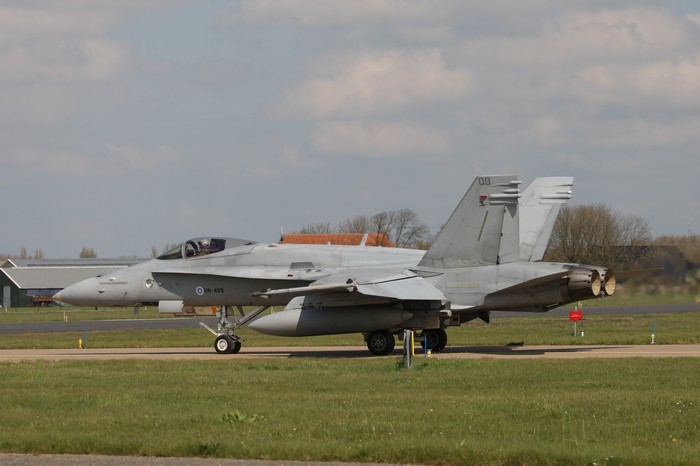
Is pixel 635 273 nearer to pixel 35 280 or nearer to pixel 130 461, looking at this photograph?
pixel 130 461

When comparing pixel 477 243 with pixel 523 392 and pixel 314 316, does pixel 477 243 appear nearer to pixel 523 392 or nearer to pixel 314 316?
pixel 314 316

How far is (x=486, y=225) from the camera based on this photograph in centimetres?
2494

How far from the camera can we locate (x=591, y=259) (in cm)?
4184

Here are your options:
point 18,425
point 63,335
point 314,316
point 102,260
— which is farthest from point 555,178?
point 102,260

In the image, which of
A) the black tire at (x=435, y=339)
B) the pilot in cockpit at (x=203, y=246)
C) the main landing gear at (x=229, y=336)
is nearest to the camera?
the black tire at (x=435, y=339)

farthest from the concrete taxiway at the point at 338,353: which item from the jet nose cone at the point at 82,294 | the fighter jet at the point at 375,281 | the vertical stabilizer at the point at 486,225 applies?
the vertical stabilizer at the point at 486,225

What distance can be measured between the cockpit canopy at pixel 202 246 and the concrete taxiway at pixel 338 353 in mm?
2736

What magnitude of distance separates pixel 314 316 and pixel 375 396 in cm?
996

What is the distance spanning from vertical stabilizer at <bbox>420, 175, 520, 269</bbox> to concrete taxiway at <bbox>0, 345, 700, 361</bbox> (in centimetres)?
244

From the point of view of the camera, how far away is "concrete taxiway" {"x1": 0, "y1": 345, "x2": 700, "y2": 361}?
24.3 meters

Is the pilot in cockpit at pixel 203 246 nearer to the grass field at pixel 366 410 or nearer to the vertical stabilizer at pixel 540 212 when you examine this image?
the grass field at pixel 366 410

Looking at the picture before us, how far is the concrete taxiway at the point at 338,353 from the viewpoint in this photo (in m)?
24.3

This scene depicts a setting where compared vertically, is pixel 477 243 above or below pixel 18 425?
above

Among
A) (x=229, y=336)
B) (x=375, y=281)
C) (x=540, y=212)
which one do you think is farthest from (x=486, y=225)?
(x=229, y=336)
